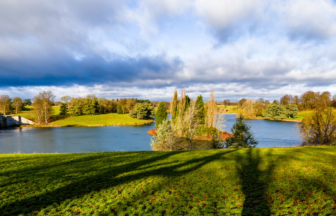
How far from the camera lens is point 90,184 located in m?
6.69

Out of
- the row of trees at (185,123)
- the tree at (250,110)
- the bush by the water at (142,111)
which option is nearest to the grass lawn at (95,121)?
the bush by the water at (142,111)

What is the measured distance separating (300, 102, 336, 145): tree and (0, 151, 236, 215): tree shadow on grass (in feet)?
72.8

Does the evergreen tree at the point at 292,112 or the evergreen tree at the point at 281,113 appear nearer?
the evergreen tree at the point at 281,113

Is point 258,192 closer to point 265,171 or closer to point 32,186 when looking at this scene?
point 265,171

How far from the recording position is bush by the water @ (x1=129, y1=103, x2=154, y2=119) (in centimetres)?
7143

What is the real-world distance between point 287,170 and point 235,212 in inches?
197

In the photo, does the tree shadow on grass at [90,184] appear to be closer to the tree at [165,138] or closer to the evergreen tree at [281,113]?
the tree at [165,138]

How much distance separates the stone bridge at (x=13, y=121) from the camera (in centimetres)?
5398

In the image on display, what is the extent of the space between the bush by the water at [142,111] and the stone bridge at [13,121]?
1475 inches

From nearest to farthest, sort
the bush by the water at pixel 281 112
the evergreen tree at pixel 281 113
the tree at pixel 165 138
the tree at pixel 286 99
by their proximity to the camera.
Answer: the tree at pixel 165 138
the evergreen tree at pixel 281 113
the bush by the water at pixel 281 112
the tree at pixel 286 99

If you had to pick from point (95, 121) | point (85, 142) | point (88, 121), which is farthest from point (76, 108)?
point (85, 142)

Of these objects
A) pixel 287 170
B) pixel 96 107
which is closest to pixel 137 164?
pixel 287 170

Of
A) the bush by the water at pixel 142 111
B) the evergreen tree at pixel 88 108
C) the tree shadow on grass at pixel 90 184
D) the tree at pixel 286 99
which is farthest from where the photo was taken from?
the tree at pixel 286 99

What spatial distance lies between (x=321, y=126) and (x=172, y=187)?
26691mm
